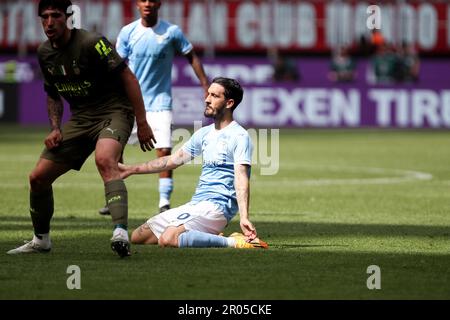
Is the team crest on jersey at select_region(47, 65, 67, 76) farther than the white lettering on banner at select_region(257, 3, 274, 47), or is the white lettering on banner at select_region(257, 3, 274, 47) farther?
the white lettering on banner at select_region(257, 3, 274, 47)

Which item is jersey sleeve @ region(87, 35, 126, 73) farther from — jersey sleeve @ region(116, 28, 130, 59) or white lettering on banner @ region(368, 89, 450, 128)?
white lettering on banner @ region(368, 89, 450, 128)

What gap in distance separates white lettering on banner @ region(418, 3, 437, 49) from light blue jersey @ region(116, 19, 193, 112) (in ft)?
90.2

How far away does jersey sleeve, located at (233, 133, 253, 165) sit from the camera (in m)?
10.3

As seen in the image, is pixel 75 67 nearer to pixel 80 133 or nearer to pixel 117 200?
pixel 80 133

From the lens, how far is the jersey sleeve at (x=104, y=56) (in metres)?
9.80

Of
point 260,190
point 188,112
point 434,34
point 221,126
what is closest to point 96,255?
point 221,126

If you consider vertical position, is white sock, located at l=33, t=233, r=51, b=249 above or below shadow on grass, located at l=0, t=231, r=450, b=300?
above

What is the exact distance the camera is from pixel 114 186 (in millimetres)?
9641

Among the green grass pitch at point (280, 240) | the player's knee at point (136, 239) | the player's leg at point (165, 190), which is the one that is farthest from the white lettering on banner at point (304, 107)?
the player's knee at point (136, 239)

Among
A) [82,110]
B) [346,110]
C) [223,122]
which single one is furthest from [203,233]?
[346,110]

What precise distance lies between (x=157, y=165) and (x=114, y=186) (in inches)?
28.3

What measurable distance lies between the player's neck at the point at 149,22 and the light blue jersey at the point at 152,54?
4 centimetres

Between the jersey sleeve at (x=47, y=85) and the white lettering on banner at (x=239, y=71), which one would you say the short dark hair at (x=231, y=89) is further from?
the white lettering on banner at (x=239, y=71)

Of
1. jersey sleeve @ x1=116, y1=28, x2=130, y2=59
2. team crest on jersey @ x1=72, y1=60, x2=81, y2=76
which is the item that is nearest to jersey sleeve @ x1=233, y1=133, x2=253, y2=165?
team crest on jersey @ x1=72, y1=60, x2=81, y2=76
